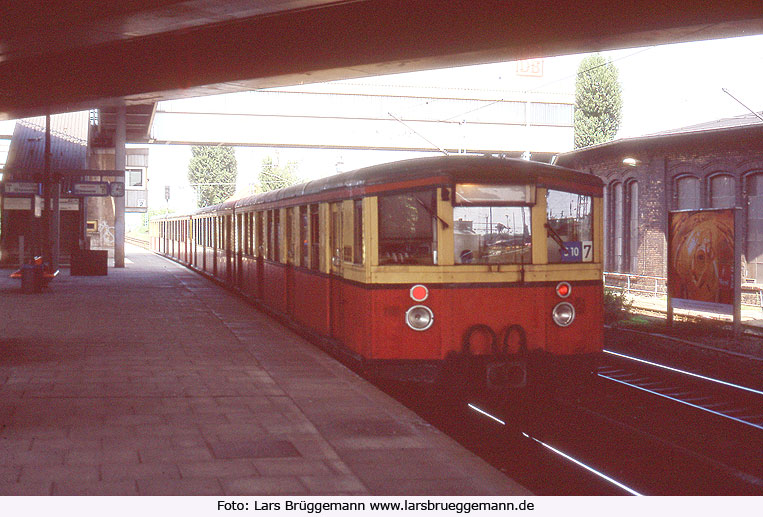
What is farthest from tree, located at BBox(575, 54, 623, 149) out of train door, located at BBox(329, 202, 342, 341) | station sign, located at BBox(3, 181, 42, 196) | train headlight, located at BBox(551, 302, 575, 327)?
train headlight, located at BBox(551, 302, 575, 327)

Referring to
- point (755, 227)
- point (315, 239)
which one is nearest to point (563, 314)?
point (315, 239)

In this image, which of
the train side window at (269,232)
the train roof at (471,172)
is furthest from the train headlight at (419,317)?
the train side window at (269,232)

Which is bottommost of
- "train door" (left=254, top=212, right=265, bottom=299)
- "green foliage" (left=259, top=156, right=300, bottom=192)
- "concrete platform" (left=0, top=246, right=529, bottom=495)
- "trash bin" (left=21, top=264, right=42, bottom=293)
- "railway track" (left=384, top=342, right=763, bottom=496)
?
"railway track" (left=384, top=342, right=763, bottom=496)

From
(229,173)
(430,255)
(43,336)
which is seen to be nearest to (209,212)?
(43,336)

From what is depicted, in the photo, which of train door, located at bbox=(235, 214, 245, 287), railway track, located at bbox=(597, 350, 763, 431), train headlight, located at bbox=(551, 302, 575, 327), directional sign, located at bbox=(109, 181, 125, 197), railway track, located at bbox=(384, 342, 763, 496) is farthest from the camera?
directional sign, located at bbox=(109, 181, 125, 197)

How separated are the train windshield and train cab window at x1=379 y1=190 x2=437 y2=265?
243 millimetres

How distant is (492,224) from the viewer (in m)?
8.27

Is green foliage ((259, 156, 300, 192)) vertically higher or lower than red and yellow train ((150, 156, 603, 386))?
higher

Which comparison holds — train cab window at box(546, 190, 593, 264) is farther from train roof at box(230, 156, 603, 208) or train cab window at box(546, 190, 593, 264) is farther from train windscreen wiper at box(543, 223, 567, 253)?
train roof at box(230, 156, 603, 208)

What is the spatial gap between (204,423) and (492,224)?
328 centimetres

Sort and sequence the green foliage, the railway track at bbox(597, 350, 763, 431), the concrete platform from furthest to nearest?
the green foliage, the railway track at bbox(597, 350, 763, 431), the concrete platform

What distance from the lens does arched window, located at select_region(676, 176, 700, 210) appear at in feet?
88.3

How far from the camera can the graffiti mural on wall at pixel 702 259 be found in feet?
43.0

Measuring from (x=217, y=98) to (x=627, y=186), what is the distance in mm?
17935
